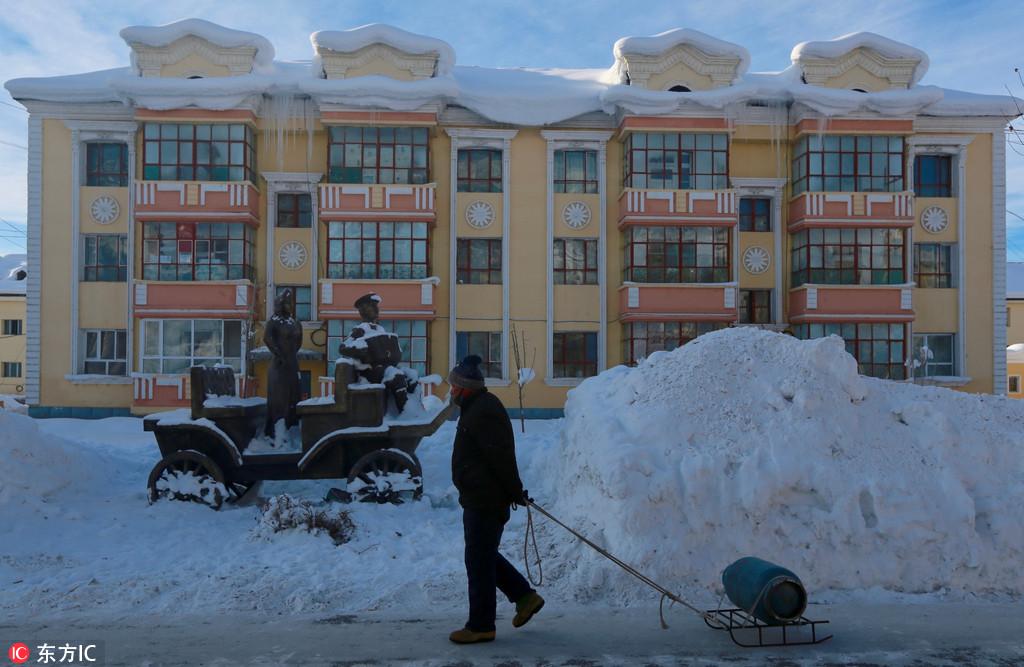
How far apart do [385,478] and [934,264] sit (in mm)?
22591

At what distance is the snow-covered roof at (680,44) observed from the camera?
2373 cm

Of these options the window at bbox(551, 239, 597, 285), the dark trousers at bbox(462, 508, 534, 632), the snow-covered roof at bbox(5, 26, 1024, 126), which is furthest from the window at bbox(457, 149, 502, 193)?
the dark trousers at bbox(462, 508, 534, 632)

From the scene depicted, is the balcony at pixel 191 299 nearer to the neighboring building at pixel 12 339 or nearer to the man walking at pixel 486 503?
the man walking at pixel 486 503

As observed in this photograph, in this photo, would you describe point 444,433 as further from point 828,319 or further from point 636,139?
point 828,319

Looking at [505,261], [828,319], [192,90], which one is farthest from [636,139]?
[192,90]

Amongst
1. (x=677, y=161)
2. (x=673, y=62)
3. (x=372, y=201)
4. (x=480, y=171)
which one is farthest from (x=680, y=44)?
(x=372, y=201)

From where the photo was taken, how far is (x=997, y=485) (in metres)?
7.00

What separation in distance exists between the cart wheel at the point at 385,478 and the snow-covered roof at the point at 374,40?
17345mm

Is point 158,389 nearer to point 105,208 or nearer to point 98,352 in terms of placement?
point 98,352

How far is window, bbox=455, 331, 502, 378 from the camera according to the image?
23.9m

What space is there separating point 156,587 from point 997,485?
7233 mm

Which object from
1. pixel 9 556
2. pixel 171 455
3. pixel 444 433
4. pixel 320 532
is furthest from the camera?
pixel 444 433

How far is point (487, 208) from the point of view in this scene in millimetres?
23938

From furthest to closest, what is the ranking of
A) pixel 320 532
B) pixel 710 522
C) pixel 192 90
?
pixel 192 90
pixel 320 532
pixel 710 522
